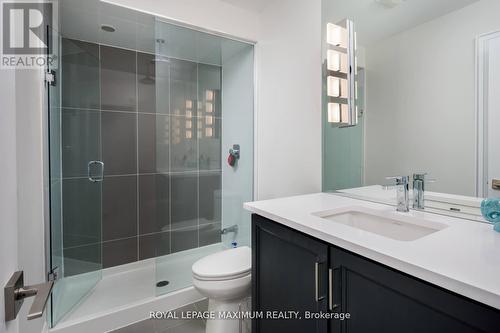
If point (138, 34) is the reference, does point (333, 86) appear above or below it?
below

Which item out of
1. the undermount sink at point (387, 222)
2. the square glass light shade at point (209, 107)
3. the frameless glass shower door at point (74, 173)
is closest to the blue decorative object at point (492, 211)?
the undermount sink at point (387, 222)

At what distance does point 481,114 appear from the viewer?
100cm

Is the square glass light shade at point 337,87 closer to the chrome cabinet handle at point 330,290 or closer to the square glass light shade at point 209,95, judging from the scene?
the chrome cabinet handle at point 330,290

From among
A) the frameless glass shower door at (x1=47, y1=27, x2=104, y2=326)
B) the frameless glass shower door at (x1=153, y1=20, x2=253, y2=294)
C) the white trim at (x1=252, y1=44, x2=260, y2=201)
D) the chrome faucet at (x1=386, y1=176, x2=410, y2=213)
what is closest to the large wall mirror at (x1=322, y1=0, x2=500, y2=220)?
the chrome faucet at (x1=386, y1=176, x2=410, y2=213)

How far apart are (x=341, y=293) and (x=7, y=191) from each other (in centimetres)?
95

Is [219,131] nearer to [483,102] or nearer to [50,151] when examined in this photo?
[50,151]

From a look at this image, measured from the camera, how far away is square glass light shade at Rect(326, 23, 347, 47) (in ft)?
5.01

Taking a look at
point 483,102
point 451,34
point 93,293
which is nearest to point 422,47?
point 451,34

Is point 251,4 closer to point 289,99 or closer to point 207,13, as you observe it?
point 207,13

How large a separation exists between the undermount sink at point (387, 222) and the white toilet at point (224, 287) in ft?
2.04

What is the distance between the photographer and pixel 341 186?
5.33 feet

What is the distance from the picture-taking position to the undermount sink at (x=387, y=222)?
3.41 ft

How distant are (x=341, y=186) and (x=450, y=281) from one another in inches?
42.3

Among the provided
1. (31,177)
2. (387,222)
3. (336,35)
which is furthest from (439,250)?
(31,177)
